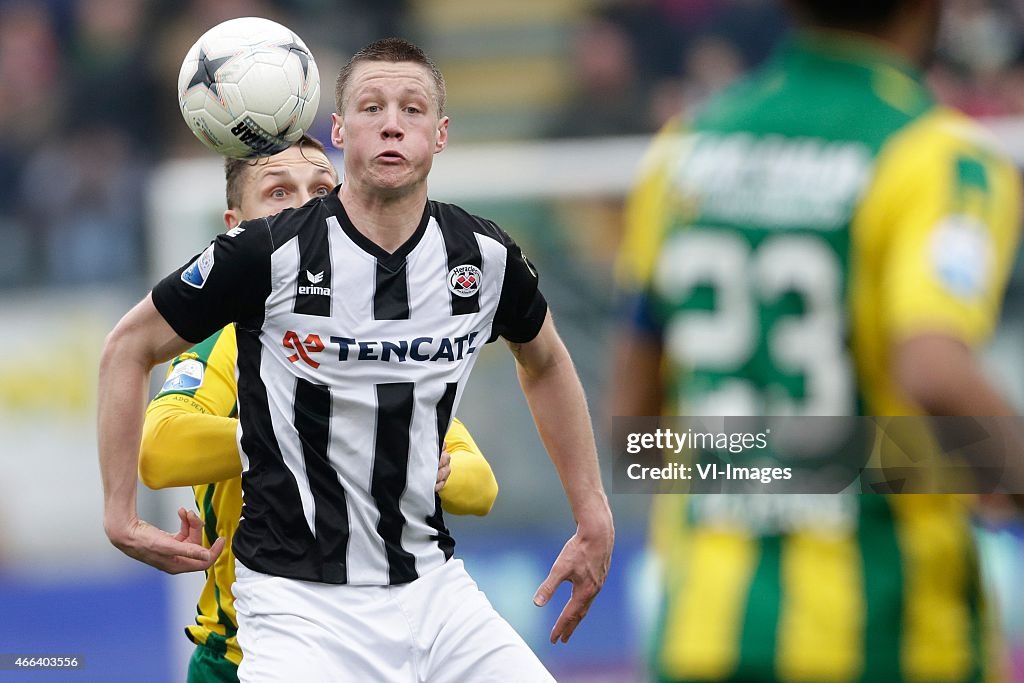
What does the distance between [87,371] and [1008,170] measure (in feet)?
26.6

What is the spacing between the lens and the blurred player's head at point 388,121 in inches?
161

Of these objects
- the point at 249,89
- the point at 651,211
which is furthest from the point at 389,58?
the point at 651,211

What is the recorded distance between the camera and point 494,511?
30.3 ft

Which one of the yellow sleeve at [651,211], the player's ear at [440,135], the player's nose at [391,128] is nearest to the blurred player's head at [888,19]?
the yellow sleeve at [651,211]

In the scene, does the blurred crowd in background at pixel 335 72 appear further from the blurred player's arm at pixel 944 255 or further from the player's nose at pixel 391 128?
the blurred player's arm at pixel 944 255

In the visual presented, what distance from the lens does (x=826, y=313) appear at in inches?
96.4

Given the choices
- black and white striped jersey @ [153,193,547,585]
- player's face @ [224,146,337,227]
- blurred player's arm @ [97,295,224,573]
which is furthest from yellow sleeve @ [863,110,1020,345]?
player's face @ [224,146,337,227]

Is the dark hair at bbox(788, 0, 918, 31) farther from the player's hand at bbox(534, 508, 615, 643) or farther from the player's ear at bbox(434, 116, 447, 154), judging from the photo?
the player's hand at bbox(534, 508, 615, 643)

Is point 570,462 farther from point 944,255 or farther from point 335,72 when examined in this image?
point 335,72

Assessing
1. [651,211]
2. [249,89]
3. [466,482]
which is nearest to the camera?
[651,211]

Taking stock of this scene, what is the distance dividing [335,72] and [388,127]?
7.86 meters

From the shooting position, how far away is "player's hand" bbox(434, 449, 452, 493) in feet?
13.7

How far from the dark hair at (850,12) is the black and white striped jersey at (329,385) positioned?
1800mm

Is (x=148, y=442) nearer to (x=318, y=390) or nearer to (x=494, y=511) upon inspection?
(x=318, y=390)
